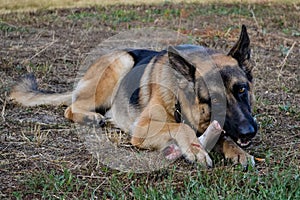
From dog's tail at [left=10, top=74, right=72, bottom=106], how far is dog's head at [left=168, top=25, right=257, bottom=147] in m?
1.68

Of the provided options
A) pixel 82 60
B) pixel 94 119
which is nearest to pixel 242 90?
pixel 94 119

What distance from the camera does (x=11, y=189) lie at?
3.26m

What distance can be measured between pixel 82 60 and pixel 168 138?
3.66 metres

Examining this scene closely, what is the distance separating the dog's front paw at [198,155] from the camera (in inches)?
139

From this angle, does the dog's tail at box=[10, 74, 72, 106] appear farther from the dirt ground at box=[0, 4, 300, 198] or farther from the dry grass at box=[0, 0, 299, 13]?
the dry grass at box=[0, 0, 299, 13]

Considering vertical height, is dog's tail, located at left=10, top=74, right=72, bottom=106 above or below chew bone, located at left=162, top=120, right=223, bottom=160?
below

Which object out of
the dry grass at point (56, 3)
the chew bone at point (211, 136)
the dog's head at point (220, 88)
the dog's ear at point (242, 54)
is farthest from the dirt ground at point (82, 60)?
the dog's ear at point (242, 54)

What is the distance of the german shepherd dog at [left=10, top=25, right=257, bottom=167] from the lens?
11.8ft

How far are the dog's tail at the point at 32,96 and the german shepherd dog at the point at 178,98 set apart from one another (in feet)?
0.64

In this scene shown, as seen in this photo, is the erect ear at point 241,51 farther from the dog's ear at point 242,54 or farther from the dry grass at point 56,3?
the dry grass at point 56,3

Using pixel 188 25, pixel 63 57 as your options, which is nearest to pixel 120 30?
pixel 188 25

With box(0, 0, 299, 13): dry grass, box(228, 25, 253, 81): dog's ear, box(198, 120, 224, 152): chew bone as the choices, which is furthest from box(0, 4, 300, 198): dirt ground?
box(228, 25, 253, 81): dog's ear

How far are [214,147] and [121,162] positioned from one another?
697 mm

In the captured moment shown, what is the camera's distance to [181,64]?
3844 millimetres
